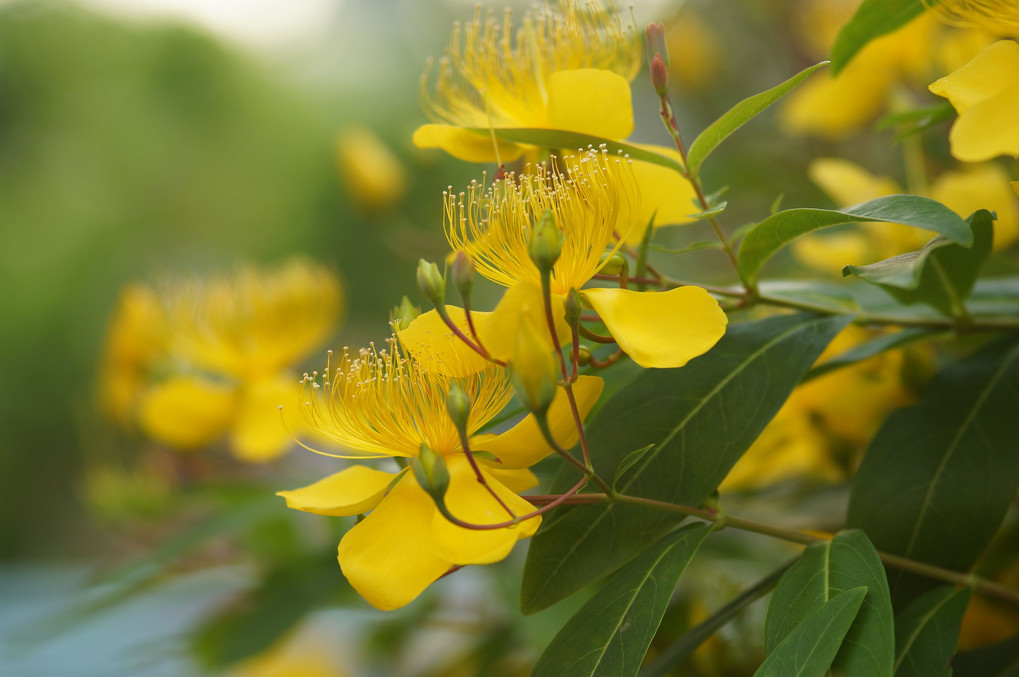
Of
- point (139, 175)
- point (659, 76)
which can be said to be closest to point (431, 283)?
point (659, 76)

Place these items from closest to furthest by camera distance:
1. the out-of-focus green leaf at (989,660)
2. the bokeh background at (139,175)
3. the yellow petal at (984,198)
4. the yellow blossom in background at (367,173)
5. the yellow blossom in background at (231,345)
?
1. the out-of-focus green leaf at (989,660)
2. the yellow petal at (984,198)
3. the yellow blossom in background at (231,345)
4. the yellow blossom in background at (367,173)
5. the bokeh background at (139,175)

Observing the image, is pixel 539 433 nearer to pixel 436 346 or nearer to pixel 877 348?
pixel 436 346

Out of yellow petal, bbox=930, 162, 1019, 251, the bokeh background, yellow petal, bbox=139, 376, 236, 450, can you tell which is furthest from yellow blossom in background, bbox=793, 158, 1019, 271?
the bokeh background

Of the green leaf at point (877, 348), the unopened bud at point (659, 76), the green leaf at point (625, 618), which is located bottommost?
the green leaf at point (625, 618)

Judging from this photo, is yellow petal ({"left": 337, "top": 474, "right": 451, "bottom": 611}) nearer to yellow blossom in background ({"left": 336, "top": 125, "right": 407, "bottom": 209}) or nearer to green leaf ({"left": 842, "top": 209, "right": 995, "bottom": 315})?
green leaf ({"left": 842, "top": 209, "right": 995, "bottom": 315})

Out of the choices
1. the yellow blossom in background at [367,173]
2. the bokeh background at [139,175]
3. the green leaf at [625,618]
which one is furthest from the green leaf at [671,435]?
the bokeh background at [139,175]

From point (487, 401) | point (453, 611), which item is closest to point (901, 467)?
point (487, 401)

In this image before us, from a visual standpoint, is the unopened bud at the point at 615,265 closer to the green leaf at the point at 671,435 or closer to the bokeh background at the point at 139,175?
the green leaf at the point at 671,435
